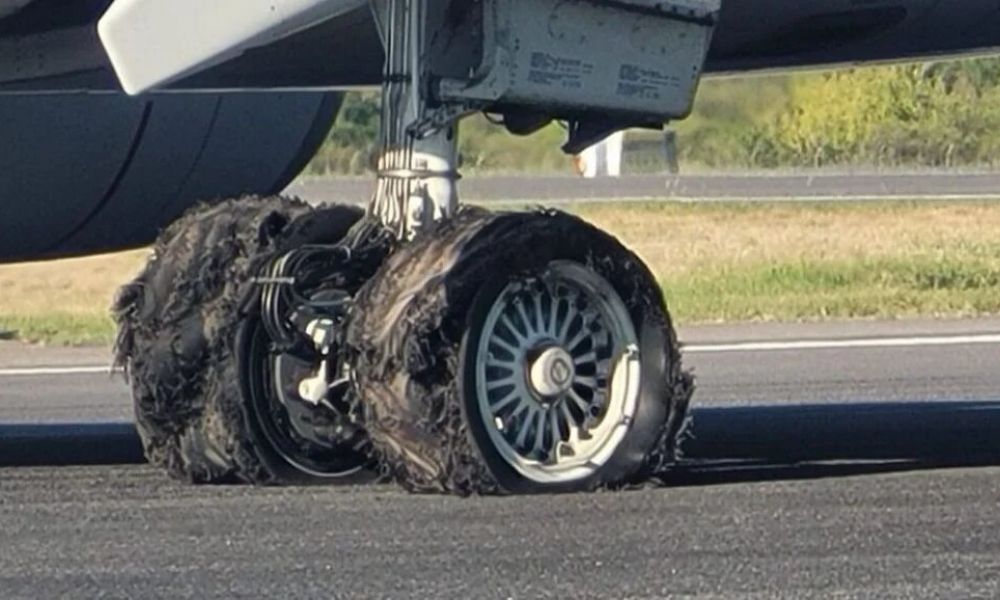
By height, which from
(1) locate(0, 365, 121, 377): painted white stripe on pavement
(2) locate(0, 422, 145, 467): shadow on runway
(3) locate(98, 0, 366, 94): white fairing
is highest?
(3) locate(98, 0, 366, 94): white fairing

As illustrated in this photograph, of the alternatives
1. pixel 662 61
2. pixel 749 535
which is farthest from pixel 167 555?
pixel 662 61

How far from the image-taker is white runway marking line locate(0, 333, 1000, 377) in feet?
56.6

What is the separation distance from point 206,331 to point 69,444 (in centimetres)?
248

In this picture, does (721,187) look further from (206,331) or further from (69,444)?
(206,331)

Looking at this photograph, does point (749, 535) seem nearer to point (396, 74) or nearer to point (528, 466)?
point (528, 466)

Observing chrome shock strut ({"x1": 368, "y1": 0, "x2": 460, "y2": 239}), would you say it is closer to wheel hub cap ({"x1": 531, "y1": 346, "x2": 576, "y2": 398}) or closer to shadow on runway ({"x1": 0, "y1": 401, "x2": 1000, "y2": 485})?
wheel hub cap ({"x1": 531, "y1": 346, "x2": 576, "y2": 398})

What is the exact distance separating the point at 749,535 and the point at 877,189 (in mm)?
40527

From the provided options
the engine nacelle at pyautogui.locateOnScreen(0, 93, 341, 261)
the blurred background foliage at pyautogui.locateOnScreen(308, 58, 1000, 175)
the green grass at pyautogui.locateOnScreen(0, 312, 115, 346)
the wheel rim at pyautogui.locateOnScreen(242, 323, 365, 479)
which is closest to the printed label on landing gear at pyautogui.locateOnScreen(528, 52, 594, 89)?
the wheel rim at pyautogui.locateOnScreen(242, 323, 365, 479)

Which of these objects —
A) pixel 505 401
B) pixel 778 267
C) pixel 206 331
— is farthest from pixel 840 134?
pixel 505 401

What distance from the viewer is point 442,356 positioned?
8211 millimetres

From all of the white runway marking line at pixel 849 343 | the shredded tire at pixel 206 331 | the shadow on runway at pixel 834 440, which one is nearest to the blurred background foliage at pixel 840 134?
the white runway marking line at pixel 849 343

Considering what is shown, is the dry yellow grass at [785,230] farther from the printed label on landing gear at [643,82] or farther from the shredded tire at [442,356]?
the shredded tire at [442,356]

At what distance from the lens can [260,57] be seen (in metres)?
9.98

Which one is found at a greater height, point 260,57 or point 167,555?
point 260,57
